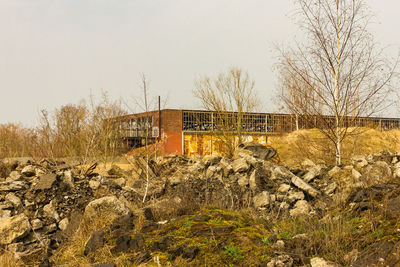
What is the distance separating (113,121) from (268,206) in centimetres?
1767

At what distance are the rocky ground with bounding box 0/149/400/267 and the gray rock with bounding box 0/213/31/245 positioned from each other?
0.02m

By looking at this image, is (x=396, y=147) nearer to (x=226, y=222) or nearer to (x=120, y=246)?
(x=226, y=222)

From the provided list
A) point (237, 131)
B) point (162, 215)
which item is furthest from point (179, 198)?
point (237, 131)

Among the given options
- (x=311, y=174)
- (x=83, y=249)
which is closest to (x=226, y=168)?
(x=311, y=174)

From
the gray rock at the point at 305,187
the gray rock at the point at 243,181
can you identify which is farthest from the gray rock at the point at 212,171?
the gray rock at the point at 305,187

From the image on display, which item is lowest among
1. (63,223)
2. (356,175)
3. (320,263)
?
(63,223)

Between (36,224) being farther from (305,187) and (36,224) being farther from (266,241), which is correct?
(305,187)

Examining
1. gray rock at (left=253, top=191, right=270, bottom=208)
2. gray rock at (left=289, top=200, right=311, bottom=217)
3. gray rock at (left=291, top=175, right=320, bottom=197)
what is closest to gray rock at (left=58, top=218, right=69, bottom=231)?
gray rock at (left=253, top=191, right=270, bottom=208)

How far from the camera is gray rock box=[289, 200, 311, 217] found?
7.26 metres

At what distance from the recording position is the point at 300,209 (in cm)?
743

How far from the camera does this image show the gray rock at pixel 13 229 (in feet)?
19.5

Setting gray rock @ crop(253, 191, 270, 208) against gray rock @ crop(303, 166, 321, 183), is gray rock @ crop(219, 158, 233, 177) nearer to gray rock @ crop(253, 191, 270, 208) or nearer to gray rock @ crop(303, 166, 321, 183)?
gray rock @ crop(253, 191, 270, 208)

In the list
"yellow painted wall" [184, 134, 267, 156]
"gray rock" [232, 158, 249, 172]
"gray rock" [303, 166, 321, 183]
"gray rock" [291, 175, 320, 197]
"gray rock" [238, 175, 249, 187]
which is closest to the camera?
"gray rock" [291, 175, 320, 197]

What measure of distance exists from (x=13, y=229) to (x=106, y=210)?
1.67m
